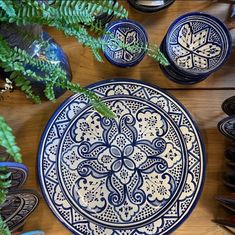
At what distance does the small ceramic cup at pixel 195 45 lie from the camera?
0.97 m

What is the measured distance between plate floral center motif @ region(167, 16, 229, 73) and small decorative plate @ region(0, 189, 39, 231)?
1.47ft

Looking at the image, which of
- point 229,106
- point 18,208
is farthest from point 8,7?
point 229,106

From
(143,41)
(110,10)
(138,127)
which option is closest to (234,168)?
(138,127)

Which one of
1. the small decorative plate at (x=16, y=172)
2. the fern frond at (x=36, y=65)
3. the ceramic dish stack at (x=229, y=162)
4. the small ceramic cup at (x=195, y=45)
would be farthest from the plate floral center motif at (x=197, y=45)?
the small decorative plate at (x=16, y=172)

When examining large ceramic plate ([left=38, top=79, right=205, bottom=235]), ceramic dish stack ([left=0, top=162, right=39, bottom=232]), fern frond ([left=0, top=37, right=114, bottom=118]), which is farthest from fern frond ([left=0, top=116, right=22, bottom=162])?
large ceramic plate ([left=38, top=79, right=205, bottom=235])

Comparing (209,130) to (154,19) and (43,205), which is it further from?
(43,205)

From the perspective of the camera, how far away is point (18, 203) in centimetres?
89

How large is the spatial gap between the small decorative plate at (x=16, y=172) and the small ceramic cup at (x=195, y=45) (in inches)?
15.8

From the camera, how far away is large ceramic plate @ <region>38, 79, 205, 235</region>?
93 cm

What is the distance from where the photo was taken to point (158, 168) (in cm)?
96

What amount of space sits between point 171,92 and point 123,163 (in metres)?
Answer: 0.21

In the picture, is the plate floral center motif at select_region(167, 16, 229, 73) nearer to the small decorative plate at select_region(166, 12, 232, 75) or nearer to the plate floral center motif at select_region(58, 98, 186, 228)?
the small decorative plate at select_region(166, 12, 232, 75)

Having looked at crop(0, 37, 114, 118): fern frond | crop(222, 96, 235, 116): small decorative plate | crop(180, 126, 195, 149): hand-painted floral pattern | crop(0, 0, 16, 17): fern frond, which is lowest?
crop(180, 126, 195, 149): hand-painted floral pattern

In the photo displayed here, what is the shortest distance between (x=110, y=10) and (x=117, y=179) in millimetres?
409
